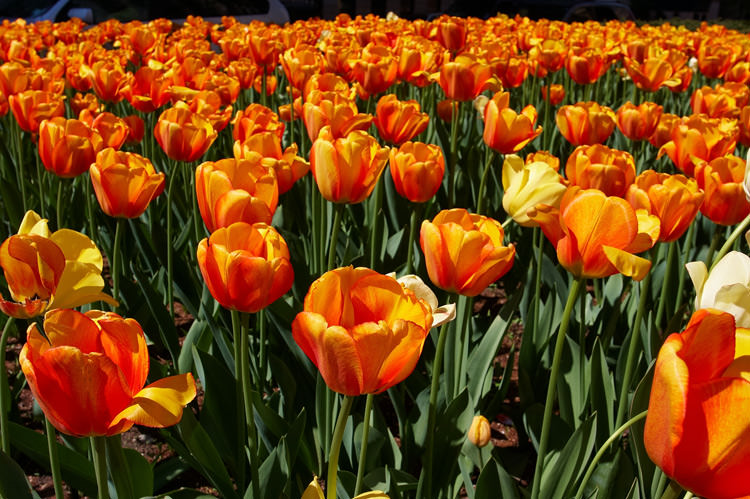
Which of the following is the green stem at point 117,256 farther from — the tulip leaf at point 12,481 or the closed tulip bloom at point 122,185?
the tulip leaf at point 12,481

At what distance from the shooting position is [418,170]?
5.97ft

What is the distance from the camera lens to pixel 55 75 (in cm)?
329

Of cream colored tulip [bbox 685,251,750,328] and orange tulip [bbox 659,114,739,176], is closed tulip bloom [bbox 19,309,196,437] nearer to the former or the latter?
cream colored tulip [bbox 685,251,750,328]

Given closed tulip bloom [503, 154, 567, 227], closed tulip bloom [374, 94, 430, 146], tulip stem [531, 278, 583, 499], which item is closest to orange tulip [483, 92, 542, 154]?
Result: closed tulip bloom [374, 94, 430, 146]

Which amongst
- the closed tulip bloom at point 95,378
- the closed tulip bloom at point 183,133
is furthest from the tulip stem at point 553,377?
the closed tulip bloom at point 183,133

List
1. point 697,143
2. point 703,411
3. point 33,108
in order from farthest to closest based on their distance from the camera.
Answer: point 33,108 < point 697,143 < point 703,411

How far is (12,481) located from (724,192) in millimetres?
1546

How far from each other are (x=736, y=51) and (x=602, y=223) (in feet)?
12.6

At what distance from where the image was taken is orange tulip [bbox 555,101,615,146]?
8.29ft

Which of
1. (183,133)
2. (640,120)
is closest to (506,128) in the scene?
(640,120)

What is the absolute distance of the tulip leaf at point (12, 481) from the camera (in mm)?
1130

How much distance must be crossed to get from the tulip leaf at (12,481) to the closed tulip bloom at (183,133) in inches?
46.9

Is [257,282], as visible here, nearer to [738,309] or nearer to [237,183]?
[237,183]

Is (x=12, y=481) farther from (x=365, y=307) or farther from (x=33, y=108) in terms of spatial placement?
(x=33, y=108)
